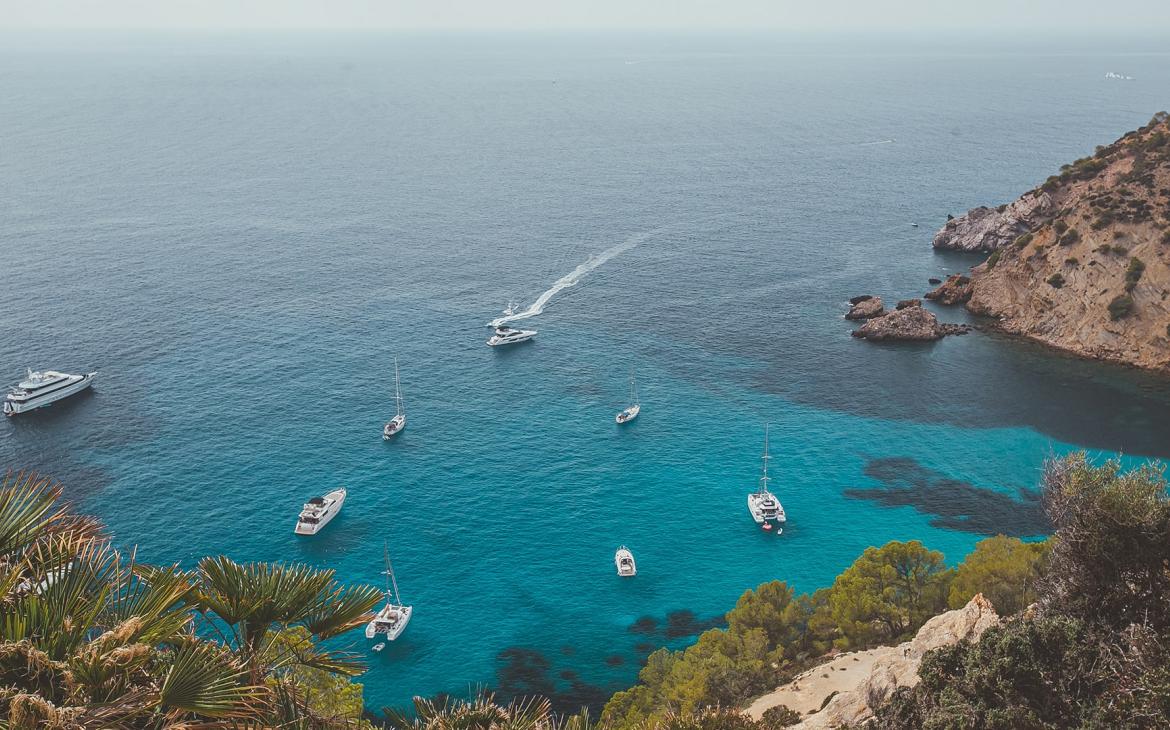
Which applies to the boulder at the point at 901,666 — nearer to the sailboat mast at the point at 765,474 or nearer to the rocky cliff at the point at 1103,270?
the sailboat mast at the point at 765,474

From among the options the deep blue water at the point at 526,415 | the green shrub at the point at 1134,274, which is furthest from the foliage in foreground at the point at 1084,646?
the green shrub at the point at 1134,274

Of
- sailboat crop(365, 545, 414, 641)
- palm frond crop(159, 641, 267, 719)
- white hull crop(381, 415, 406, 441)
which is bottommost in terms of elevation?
sailboat crop(365, 545, 414, 641)

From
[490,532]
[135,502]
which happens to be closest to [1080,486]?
[490,532]

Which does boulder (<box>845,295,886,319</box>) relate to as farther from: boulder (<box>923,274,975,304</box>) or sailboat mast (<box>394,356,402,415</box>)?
sailboat mast (<box>394,356,402,415</box>)

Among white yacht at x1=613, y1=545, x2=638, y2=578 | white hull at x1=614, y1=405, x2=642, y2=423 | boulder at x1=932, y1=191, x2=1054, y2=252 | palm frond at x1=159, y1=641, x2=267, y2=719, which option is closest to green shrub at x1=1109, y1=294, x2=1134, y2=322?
boulder at x1=932, y1=191, x2=1054, y2=252

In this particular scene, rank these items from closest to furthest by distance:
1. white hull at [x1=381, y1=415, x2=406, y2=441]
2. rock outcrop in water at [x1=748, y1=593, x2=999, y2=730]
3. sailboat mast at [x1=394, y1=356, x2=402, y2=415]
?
rock outcrop in water at [x1=748, y1=593, x2=999, y2=730] < white hull at [x1=381, y1=415, x2=406, y2=441] < sailboat mast at [x1=394, y1=356, x2=402, y2=415]

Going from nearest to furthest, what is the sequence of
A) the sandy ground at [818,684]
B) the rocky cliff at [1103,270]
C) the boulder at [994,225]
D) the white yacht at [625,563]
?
the sandy ground at [818,684] < the white yacht at [625,563] < the rocky cliff at [1103,270] < the boulder at [994,225]
